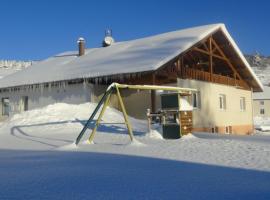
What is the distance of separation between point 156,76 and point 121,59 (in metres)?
2.19

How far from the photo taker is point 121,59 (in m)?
21.3

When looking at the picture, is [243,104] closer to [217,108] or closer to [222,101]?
[222,101]

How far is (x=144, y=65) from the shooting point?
1808 cm

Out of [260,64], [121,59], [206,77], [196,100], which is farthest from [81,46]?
[260,64]

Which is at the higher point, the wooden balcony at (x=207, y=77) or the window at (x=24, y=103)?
the wooden balcony at (x=207, y=77)

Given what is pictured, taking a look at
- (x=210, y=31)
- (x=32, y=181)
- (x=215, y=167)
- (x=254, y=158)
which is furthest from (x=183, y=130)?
(x=210, y=31)

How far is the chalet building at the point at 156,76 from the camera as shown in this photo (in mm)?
19766

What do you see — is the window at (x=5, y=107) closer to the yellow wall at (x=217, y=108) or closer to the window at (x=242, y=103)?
the yellow wall at (x=217, y=108)

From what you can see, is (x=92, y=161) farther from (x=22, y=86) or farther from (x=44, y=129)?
(x=22, y=86)

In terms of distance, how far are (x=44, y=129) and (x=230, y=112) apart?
13.9 m

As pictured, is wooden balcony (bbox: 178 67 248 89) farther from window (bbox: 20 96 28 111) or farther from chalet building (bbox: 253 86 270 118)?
chalet building (bbox: 253 86 270 118)

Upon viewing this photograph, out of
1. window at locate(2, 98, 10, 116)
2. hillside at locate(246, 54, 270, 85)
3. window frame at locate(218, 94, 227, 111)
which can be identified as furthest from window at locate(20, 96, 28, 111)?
hillside at locate(246, 54, 270, 85)

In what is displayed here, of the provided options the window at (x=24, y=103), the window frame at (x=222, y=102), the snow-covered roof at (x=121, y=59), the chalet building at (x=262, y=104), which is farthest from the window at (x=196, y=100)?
the chalet building at (x=262, y=104)

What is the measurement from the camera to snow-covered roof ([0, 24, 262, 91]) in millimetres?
A: 18795
